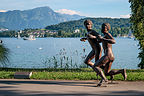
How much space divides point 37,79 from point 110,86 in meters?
3.23

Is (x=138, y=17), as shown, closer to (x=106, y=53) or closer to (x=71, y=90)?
(x=106, y=53)

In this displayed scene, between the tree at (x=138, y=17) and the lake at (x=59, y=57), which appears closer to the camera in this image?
the tree at (x=138, y=17)

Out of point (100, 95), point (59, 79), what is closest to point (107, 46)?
point (100, 95)

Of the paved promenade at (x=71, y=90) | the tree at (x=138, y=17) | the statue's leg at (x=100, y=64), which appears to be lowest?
the paved promenade at (x=71, y=90)

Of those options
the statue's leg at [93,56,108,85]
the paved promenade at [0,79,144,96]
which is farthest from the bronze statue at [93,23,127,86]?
the paved promenade at [0,79,144,96]

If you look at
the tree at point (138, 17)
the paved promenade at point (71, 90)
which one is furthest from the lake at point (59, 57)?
the paved promenade at point (71, 90)

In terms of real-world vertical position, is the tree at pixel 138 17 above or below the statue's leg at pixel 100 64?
above

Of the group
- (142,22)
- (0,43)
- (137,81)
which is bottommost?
(137,81)

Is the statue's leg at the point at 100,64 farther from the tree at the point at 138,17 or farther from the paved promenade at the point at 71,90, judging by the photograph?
the tree at the point at 138,17

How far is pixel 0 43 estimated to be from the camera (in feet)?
53.8

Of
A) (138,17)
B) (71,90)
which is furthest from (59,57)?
(71,90)

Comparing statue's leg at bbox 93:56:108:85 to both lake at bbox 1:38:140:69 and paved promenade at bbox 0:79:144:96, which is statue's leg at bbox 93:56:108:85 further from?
lake at bbox 1:38:140:69

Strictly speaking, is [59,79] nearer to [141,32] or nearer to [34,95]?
[34,95]

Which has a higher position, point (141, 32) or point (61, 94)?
point (141, 32)
